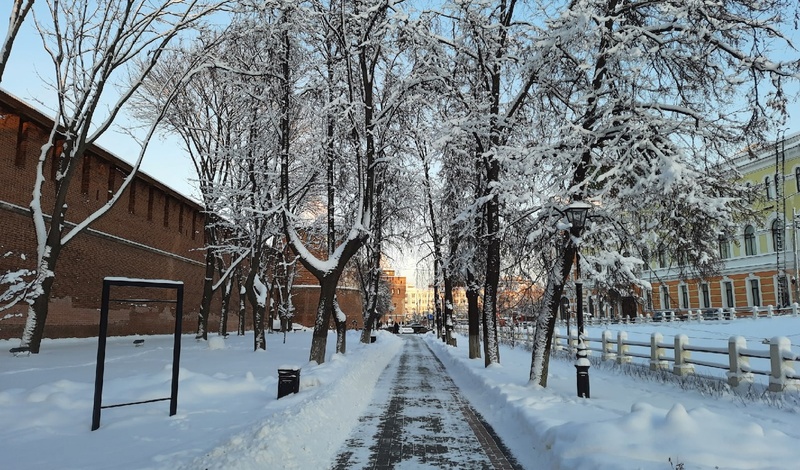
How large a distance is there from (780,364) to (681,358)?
359 cm

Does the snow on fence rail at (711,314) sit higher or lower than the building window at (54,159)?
lower

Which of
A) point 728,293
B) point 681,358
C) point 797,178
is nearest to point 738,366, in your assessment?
point 681,358

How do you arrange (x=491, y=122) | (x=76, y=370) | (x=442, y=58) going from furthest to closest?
(x=442, y=58)
(x=491, y=122)
(x=76, y=370)

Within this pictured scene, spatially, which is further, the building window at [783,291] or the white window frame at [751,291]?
the white window frame at [751,291]

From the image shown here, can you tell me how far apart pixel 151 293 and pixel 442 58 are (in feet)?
73.4

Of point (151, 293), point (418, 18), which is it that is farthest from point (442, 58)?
point (151, 293)

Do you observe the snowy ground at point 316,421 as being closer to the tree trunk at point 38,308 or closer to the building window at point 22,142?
the tree trunk at point 38,308

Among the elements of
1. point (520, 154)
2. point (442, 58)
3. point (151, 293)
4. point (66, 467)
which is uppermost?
point (442, 58)

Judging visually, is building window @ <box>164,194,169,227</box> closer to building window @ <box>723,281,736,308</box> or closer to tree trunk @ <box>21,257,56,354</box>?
tree trunk @ <box>21,257,56,354</box>

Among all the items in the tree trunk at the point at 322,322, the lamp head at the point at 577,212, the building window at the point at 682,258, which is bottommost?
the tree trunk at the point at 322,322

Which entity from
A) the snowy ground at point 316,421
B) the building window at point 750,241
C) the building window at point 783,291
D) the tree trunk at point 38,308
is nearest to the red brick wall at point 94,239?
the tree trunk at point 38,308

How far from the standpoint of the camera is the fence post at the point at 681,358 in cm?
1333

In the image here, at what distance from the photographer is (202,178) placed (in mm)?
23641

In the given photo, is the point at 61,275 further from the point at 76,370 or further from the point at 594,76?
the point at 594,76
